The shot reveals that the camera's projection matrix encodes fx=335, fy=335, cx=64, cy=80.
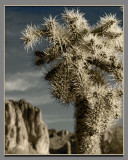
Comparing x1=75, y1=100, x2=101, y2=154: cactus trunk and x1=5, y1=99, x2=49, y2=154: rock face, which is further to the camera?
x1=5, y1=99, x2=49, y2=154: rock face

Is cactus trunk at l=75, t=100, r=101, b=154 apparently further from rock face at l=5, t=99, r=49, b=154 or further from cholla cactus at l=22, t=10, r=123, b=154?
rock face at l=5, t=99, r=49, b=154

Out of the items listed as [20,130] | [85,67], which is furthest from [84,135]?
[20,130]

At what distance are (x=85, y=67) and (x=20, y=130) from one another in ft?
63.1

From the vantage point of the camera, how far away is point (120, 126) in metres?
6.20

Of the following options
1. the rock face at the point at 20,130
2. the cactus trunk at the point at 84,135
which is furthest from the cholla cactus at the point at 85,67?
the rock face at the point at 20,130

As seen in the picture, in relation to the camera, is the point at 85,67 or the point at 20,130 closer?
the point at 85,67

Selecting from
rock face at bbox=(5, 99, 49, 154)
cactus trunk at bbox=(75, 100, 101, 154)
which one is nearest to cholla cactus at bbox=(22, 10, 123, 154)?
cactus trunk at bbox=(75, 100, 101, 154)

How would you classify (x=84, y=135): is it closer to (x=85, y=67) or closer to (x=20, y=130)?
(x=85, y=67)

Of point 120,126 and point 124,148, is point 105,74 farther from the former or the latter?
point 124,148

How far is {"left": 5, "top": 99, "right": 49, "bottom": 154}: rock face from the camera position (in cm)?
919

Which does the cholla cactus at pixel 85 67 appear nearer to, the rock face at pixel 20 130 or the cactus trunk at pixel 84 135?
the cactus trunk at pixel 84 135

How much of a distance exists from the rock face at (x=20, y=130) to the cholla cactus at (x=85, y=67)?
1.43 m

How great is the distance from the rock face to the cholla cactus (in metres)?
1.43

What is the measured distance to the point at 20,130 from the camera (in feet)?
82.8
